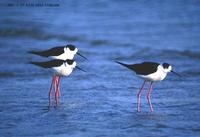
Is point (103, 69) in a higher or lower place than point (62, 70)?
higher

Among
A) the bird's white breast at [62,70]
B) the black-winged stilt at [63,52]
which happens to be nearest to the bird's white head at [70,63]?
the bird's white breast at [62,70]

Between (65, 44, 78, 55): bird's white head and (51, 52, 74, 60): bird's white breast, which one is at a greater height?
(65, 44, 78, 55): bird's white head

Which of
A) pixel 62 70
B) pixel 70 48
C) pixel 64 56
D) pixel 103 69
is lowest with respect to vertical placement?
pixel 62 70

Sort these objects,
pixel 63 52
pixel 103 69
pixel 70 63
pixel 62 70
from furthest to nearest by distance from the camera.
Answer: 1. pixel 103 69
2. pixel 63 52
3. pixel 70 63
4. pixel 62 70

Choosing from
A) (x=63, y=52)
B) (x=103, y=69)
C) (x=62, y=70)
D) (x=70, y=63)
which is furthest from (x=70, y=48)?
(x=103, y=69)

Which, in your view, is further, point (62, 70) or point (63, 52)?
point (63, 52)

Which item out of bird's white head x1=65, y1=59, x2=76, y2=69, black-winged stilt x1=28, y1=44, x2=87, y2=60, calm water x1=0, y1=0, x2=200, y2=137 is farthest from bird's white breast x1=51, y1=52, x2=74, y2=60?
bird's white head x1=65, y1=59, x2=76, y2=69

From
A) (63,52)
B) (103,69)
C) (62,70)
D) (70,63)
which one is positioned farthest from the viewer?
(103,69)

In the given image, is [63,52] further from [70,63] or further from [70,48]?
[70,63]

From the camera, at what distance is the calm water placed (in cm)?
869

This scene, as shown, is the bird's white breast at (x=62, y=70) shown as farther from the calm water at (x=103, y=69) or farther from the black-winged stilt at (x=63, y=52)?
the black-winged stilt at (x=63, y=52)

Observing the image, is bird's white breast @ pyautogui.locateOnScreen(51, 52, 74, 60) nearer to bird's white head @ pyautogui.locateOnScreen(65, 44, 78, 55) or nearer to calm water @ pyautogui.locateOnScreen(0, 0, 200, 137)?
bird's white head @ pyautogui.locateOnScreen(65, 44, 78, 55)

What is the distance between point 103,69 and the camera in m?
12.8

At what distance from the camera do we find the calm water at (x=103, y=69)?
342 inches
